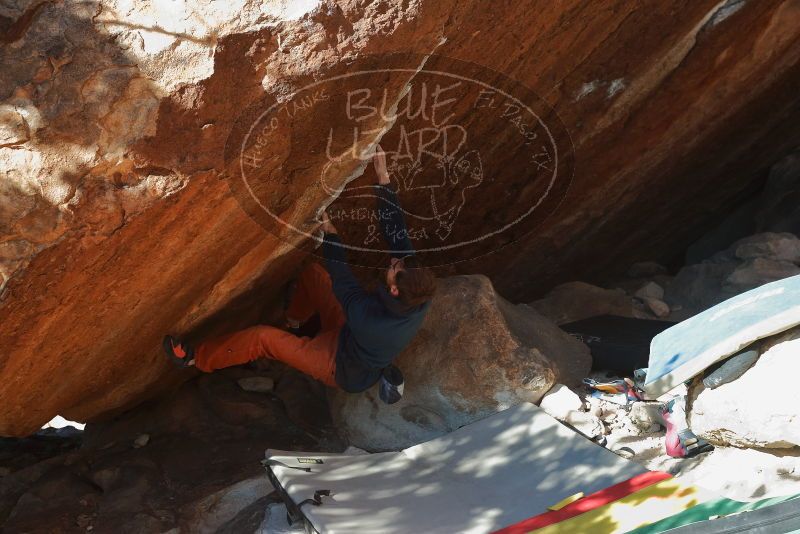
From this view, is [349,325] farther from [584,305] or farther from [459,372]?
[584,305]

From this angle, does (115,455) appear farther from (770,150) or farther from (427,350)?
(770,150)

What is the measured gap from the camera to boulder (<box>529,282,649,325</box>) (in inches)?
217

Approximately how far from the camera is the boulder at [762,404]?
3.04 meters

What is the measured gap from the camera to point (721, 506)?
9.36 feet

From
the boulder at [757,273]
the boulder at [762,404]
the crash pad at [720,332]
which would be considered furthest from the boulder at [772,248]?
the boulder at [762,404]

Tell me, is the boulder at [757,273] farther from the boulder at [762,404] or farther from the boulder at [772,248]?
the boulder at [762,404]

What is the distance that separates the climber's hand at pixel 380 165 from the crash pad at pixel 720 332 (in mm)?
1409

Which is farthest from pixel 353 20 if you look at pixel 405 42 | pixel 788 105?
pixel 788 105

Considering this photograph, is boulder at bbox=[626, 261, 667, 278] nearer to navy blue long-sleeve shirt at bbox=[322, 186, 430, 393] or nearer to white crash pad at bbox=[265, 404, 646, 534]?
white crash pad at bbox=[265, 404, 646, 534]

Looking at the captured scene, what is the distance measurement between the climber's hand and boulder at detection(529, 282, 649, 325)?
2.26m

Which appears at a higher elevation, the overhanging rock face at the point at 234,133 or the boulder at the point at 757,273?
the overhanging rock face at the point at 234,133

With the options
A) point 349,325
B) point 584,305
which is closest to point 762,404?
point 349,325
